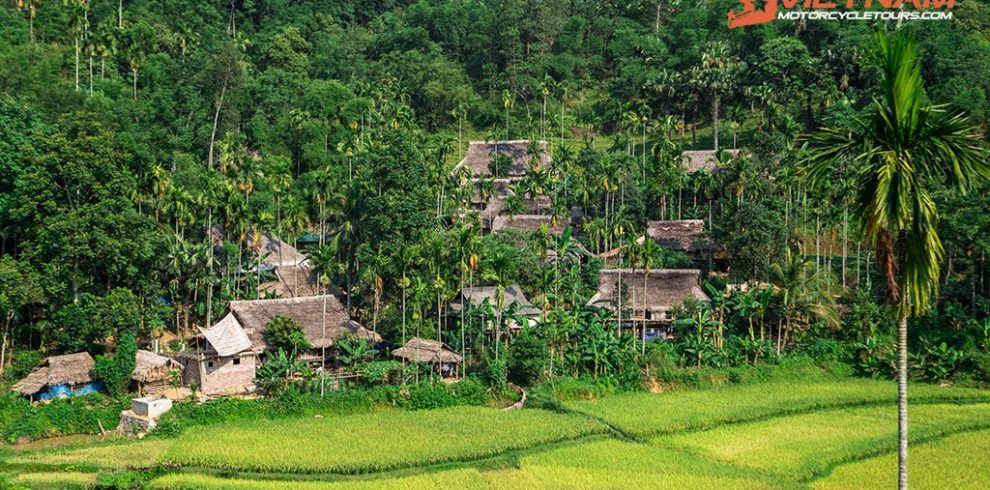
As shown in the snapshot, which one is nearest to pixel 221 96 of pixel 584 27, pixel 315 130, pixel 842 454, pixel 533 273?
pixel 315 130

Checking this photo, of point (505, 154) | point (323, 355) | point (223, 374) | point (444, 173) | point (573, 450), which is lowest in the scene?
point (573, 450)

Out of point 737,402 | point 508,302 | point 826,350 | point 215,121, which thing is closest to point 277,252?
point 215,121

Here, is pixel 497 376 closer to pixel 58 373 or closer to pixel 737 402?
pixel 737 402

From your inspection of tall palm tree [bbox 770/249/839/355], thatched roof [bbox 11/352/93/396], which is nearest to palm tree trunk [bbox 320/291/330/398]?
thatched roof [bbox 11/352/93/396]

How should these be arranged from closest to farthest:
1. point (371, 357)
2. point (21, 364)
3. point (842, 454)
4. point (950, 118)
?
point (950, 118) → point (842, 454) → point (21, 364) → point (371, 357)

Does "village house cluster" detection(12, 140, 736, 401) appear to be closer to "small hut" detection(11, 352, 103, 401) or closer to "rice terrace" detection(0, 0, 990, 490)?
"small hut" detection(11, 352, 103, 401)

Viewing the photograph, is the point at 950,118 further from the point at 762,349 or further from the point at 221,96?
the point at 221,96

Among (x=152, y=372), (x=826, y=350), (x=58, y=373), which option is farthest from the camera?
(x=826, y=350)

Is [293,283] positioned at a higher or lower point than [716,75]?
lower
